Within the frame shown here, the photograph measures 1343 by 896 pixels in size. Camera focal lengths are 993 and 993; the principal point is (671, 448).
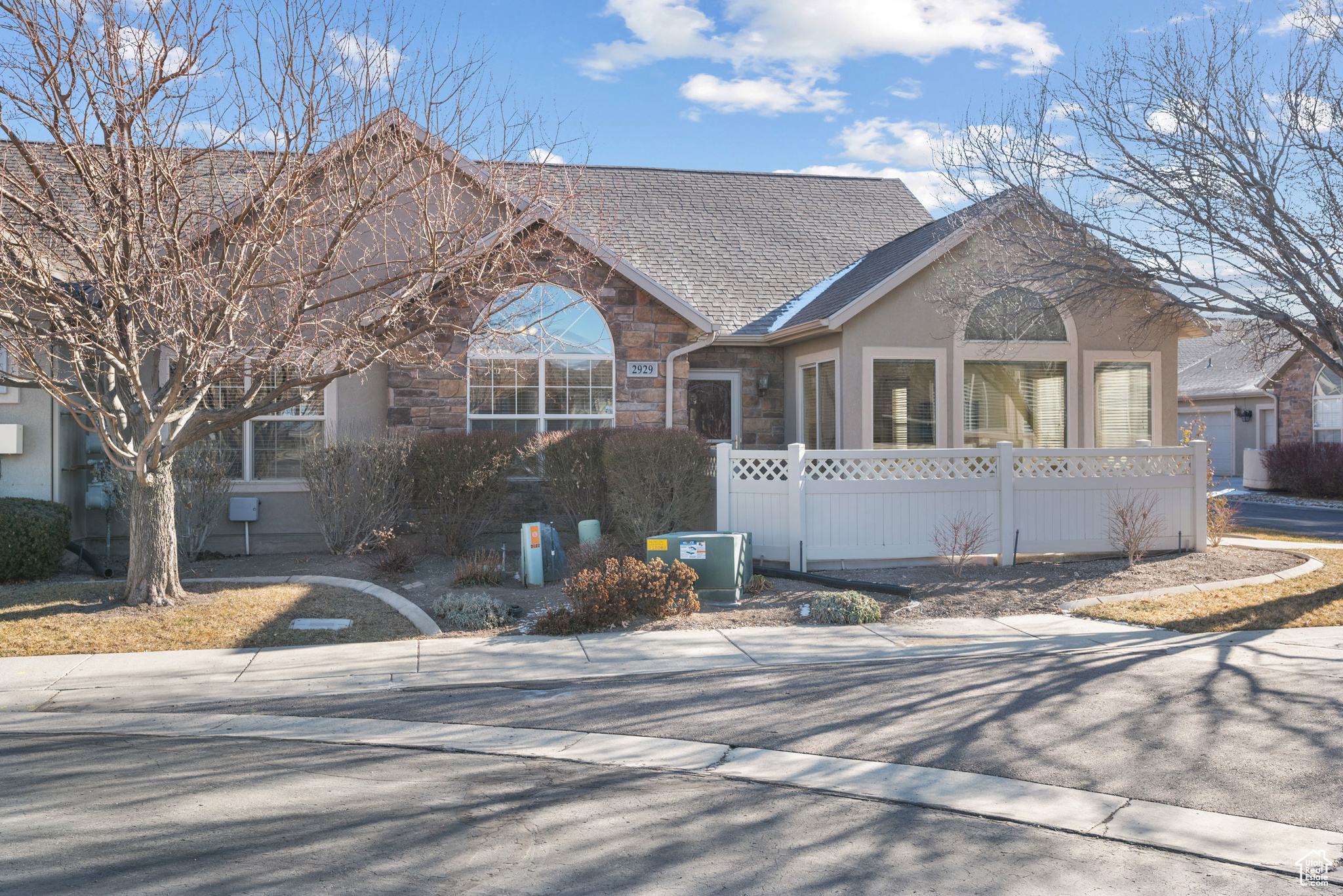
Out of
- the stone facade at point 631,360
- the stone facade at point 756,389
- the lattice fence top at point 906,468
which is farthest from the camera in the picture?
the stone facade at point 756,389

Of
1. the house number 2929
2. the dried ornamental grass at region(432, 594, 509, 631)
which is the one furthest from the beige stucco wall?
the dried ornamental grass at region(432, 594, 509, 631)

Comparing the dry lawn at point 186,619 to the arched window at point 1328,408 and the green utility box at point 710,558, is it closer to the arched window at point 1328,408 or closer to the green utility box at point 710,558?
the green utility box at point 710,558

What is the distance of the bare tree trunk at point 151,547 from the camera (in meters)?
9.30

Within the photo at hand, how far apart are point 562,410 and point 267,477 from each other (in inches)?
157

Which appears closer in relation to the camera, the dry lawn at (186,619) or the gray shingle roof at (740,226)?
the dry lawn at (186,619)

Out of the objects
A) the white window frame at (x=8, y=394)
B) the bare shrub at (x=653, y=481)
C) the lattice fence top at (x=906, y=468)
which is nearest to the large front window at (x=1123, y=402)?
the lattice fence top at (x=906, y=468)

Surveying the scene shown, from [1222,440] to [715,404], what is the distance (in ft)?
76.7

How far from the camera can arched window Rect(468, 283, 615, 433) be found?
13.8 m

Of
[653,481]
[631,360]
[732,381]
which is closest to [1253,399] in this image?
[732,381]

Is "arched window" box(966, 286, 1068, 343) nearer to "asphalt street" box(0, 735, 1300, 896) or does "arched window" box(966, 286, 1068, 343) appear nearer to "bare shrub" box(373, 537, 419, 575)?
"bare shrub" box(373, 537, 419, 575)

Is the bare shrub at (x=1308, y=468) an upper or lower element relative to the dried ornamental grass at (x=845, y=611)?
upper

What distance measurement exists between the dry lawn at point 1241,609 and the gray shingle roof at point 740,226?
7.65 meters

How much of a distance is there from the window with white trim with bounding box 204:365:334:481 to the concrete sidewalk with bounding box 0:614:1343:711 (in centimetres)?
509

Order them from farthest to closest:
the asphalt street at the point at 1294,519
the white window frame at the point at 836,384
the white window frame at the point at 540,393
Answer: the asphalt street at the point at 1294,519, the white window frame at the point at 836,384, the white window frame at the point at 540,393
